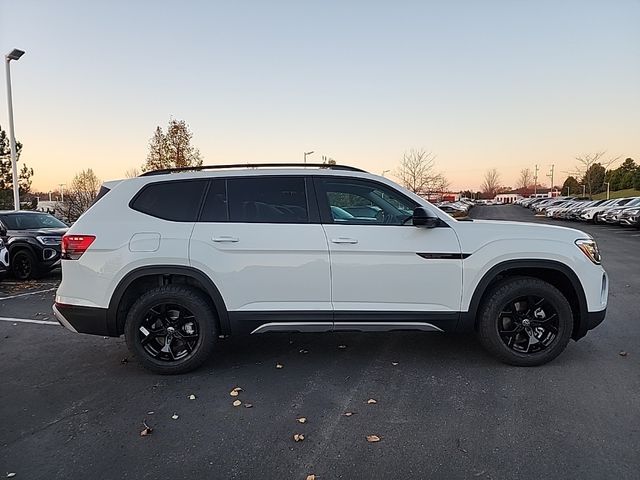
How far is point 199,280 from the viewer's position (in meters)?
4.23

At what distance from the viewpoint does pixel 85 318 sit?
14.0 feet

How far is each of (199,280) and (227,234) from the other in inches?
A: 19.2

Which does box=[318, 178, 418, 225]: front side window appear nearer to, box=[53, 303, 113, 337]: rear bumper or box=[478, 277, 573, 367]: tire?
box=[478, 277, 573, 367]: tire

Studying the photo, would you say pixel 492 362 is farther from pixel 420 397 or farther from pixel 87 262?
pixel 87 262

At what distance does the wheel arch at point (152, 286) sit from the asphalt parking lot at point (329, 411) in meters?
0.53

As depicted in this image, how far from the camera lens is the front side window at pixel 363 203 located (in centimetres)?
432

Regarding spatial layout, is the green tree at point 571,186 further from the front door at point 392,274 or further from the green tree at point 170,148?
the front door at point 392,274

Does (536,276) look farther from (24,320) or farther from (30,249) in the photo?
(30,249)

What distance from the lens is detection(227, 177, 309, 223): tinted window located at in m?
4.32

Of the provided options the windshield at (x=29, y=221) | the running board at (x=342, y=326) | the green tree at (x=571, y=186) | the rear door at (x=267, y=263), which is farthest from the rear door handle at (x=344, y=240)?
the green tree at (x=571, y=186)

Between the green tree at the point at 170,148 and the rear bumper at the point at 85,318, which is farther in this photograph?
the green tree at the point at 170,148

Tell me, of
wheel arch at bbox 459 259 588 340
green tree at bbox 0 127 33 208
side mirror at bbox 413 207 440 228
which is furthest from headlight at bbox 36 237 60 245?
green tree at bbox 0 127 33 208

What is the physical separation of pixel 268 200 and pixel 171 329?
1.51 m

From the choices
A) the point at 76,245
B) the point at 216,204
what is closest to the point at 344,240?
the point at 216,204
